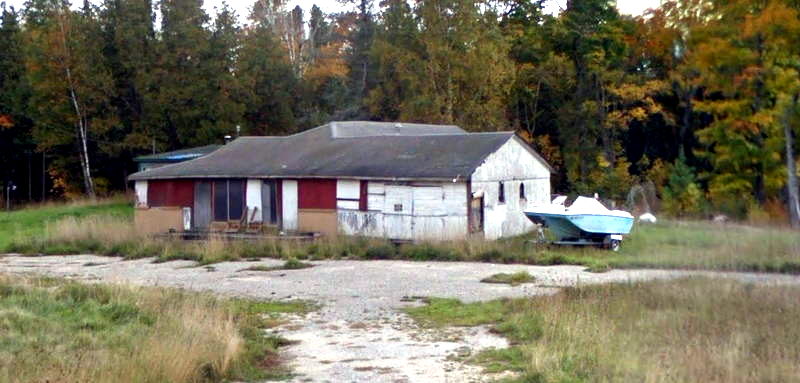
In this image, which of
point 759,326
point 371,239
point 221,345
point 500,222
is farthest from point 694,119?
point 221,345

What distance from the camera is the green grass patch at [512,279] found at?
859 inches

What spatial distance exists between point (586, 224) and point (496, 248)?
281 centimetres

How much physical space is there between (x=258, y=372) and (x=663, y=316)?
6.06 meters

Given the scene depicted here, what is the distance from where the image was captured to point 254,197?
117 feet

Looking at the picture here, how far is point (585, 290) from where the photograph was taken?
59.9 ft

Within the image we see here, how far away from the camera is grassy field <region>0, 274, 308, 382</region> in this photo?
10711 mm

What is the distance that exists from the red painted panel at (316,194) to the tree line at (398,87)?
1388 cm

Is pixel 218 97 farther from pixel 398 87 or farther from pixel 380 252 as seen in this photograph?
pixel 380 252

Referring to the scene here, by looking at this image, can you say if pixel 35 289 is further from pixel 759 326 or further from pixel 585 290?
pixel 759 326

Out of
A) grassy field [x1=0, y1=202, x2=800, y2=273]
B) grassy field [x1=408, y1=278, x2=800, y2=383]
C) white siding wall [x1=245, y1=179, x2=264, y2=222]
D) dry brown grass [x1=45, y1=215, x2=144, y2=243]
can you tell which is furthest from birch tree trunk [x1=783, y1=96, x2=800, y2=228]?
dry brown grass [x1=45, y1=215, x2=144, y2=243]

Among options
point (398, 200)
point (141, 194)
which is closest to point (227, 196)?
point (141, 194)

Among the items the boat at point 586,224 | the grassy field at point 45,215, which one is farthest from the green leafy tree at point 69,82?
the boat at point 586,224

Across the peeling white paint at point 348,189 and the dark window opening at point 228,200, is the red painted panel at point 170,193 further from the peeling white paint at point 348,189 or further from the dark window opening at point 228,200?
the peeling white paint at point 348,189

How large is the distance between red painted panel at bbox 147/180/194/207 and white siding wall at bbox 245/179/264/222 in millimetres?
2521
